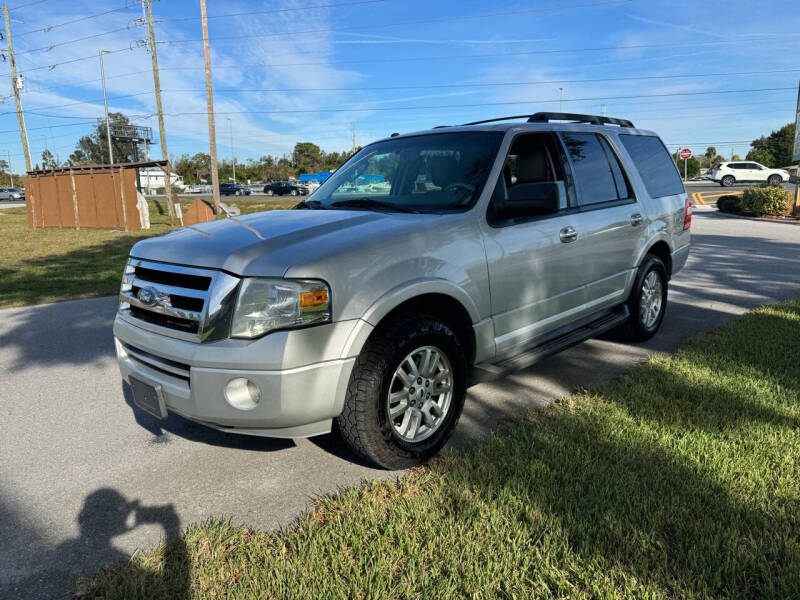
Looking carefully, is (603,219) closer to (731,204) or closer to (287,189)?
(731,204)

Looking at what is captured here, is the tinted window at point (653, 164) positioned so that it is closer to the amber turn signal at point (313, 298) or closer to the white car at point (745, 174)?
the amber turn signal at point (313, 298)

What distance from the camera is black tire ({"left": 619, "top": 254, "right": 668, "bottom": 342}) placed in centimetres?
504

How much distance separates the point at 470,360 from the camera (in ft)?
11.4

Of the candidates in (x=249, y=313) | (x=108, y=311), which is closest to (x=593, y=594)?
(x=249, y=313)

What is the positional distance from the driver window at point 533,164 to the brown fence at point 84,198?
1818 centimetres

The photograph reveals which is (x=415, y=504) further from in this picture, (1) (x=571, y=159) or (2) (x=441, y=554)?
(1) (x=571, y=159)

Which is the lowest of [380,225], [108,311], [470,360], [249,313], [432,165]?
[108,311]

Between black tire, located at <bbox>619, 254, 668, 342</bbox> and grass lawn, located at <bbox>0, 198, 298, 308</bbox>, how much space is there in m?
7.03

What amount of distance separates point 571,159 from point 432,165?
115cm

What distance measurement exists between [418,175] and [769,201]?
1974cm

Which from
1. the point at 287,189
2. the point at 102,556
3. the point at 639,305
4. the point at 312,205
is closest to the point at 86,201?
the point at 312,205

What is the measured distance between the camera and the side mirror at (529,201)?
3.42m

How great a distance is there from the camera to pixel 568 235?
13.2 ft

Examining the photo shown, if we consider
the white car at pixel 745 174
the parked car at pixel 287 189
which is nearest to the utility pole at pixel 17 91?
the parked car at pixel 287 189
